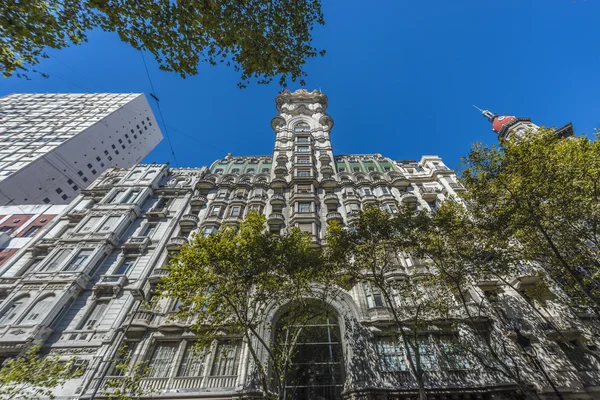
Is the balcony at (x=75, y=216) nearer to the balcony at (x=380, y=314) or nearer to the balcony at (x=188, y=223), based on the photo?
the balcony at (x=188, y=223)

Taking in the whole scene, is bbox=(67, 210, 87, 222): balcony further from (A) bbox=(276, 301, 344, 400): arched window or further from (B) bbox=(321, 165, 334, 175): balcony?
(B) bbox=(321, 165, 334, 175): balcony

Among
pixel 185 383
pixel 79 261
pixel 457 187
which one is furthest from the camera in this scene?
pixel 457 187

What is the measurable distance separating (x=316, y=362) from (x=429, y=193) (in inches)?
855

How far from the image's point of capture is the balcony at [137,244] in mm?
22641

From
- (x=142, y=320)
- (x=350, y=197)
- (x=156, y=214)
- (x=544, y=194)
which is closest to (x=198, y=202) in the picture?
(x=156, y=214)

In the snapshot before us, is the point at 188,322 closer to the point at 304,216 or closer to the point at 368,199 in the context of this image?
the point at 304,216

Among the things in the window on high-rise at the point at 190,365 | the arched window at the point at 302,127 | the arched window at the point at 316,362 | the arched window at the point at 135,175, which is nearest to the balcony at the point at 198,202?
the arched window at the point at 135,175

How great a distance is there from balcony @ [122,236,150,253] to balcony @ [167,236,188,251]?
2.16 metres

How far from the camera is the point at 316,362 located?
55.0 ft

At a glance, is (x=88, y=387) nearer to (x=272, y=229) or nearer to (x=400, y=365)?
(x=272, y=229)

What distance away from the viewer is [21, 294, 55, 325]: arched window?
1666 cm

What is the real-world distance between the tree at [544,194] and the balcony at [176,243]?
77.9ft

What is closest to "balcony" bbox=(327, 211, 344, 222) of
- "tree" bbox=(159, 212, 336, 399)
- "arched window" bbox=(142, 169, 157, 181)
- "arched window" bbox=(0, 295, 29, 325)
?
"tree" bbox=(159, 212, 336, 399)

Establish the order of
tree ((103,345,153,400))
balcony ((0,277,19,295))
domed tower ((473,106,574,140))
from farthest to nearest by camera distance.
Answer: domed tower ((473,106,574,140)) → balcony ((0,277,19,295)) → tree ((103,345,153,400))
